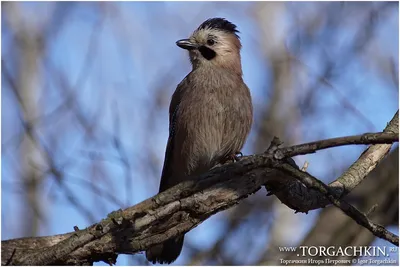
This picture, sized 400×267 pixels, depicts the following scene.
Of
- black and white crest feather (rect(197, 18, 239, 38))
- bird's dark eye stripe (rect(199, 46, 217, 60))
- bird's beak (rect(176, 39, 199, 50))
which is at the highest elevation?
black and white crest feather (rect(197, 18, 239, 38))

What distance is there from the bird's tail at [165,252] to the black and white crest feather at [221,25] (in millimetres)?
2214

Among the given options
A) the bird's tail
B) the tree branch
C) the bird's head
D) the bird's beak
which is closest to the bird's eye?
the bird's head

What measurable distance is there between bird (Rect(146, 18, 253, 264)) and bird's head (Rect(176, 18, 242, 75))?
0.02m

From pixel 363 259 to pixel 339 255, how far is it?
321mm

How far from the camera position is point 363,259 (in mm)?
7699

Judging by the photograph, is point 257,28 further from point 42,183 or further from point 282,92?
point 42,183

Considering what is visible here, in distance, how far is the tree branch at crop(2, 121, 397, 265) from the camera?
443 centimetres

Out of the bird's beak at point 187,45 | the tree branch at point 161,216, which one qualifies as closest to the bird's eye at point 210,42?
the bird's beak at point 187,45

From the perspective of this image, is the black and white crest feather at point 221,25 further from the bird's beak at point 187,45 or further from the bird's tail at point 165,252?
the bird's tail at point 165,252

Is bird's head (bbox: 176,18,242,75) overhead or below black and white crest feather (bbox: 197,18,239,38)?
below

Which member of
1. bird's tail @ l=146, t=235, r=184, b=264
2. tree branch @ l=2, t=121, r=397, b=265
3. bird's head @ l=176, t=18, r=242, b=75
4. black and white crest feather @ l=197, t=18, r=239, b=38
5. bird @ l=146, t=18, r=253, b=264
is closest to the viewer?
tree branch @ l=2, t=121, r=397, b=265

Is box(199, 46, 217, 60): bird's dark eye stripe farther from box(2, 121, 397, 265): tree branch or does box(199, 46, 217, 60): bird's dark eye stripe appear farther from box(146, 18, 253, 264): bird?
box(2, 121, 397, 265): tree branch

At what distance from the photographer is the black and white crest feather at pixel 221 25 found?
754cm

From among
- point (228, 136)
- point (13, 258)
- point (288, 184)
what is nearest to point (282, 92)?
point (228, 136)
